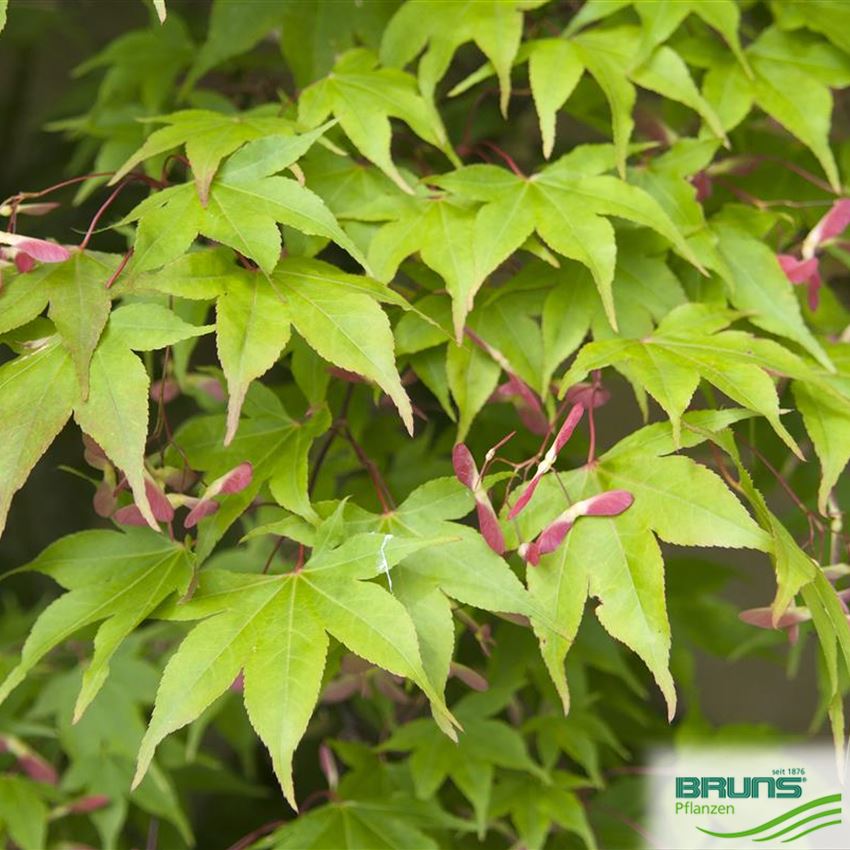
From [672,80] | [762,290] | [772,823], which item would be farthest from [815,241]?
[772,823]

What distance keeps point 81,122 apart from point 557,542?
76 centimetres

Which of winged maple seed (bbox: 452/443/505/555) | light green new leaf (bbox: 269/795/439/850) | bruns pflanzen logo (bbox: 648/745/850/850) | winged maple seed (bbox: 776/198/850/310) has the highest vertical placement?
winged maple seed (bbox: 776/198/850/310)

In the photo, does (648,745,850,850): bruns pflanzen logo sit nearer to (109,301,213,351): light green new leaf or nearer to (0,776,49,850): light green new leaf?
(0,776,49,850): light green new leaf

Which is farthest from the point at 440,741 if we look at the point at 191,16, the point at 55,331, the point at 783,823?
the point at 191,16

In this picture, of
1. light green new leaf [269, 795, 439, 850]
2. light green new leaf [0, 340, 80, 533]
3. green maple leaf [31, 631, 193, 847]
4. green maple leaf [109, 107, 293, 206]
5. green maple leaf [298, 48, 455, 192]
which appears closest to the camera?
light green new leaf [0, 340, 80, 533]

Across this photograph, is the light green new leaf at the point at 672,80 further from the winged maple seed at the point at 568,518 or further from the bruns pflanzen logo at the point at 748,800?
the bruns pflanzen logo at the point at 748,800

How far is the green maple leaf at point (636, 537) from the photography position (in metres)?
0.69

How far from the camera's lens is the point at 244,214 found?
725 mm

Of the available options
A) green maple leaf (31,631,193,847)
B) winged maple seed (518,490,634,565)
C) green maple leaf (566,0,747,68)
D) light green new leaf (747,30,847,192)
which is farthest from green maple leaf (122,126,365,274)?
green maple leaf (31,631,193,847)

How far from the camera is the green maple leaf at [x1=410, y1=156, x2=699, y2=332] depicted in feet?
2.61

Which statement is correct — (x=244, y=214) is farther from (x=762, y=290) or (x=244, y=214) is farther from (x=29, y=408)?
(x=762, y=290)

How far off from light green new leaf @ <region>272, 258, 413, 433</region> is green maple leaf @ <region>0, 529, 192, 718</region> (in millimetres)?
192

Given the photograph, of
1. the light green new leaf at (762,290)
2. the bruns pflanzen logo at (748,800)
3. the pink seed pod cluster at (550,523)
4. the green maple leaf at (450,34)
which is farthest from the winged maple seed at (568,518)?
the bruns pflanzen logo at (748,800)

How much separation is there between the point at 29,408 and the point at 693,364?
0.43 meters
